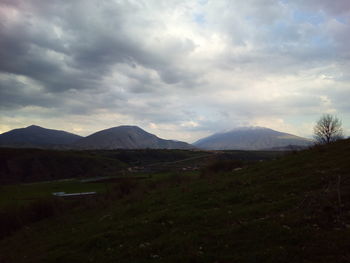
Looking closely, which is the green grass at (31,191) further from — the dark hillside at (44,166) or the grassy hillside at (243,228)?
the grassy hillside at (243,228)

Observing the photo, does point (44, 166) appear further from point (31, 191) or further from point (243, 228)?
point (243, 228)

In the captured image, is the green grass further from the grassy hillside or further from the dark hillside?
the grassy hillside

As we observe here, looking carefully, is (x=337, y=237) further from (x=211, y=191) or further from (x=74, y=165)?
(x=74, y=165)

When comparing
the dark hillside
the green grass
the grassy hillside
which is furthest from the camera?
the dark hillside

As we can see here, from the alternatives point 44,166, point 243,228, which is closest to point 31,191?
point 44,166

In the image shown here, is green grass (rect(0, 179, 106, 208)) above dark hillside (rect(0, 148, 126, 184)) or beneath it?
beneath

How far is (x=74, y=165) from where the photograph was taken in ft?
479

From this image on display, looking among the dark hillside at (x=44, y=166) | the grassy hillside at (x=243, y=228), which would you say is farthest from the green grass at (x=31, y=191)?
the grassy hillside at (x=243, y=228)

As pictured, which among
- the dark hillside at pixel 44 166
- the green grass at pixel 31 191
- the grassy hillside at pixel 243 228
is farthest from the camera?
the dark hillside at pixel 44 166

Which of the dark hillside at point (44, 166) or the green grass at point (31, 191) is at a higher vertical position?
the dark hillside at point (44, 166)

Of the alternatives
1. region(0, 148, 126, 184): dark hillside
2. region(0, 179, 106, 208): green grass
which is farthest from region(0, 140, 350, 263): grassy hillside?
region(0, 148, 126, 184): dark hillside

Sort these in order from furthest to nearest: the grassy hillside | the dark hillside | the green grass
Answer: the dark hillside
the green grass
the grassy hillside

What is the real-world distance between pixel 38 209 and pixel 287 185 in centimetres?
3454

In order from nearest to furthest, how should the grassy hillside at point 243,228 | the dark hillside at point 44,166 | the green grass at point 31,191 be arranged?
the grassy hillside at point 243,228
the green grass at point 31,191
the dark hillside at point 44,166
